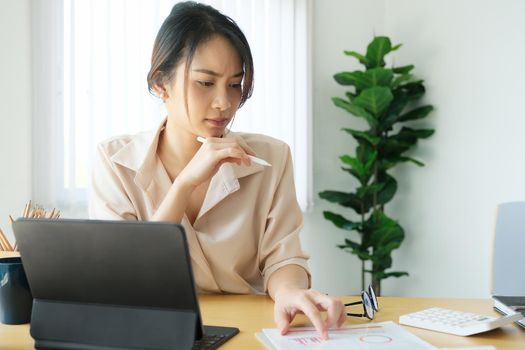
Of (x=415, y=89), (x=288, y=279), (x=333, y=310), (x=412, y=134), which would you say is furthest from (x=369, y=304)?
(x=415, y=89)

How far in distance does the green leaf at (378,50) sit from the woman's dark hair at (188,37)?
6.41 feet

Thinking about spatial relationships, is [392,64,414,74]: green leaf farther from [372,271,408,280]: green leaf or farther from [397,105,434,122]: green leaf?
[372,271,408,280]: green leaf

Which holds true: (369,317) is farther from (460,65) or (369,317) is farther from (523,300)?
(460,65)

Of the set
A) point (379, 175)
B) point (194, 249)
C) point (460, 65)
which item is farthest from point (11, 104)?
point (460, 65)

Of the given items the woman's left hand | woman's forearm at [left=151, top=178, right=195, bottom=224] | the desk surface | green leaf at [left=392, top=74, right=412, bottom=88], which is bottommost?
the desk surface

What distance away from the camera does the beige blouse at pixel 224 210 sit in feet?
4.53

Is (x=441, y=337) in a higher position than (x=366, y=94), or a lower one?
lower

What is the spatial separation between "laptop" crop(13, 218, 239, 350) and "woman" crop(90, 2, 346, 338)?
511 mm

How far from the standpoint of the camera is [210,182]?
4.78 feet

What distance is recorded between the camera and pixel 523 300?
3.64 feet

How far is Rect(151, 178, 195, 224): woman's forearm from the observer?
1315 mm

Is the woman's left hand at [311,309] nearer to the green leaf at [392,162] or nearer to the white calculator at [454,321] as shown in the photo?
the white calculator at [454,321]

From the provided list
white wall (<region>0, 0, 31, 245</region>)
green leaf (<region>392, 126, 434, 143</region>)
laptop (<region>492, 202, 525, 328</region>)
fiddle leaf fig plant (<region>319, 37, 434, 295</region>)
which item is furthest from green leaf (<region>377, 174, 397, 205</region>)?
white wall (<region>0, 0, 31, 245</region>)

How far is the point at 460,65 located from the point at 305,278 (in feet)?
6.89
